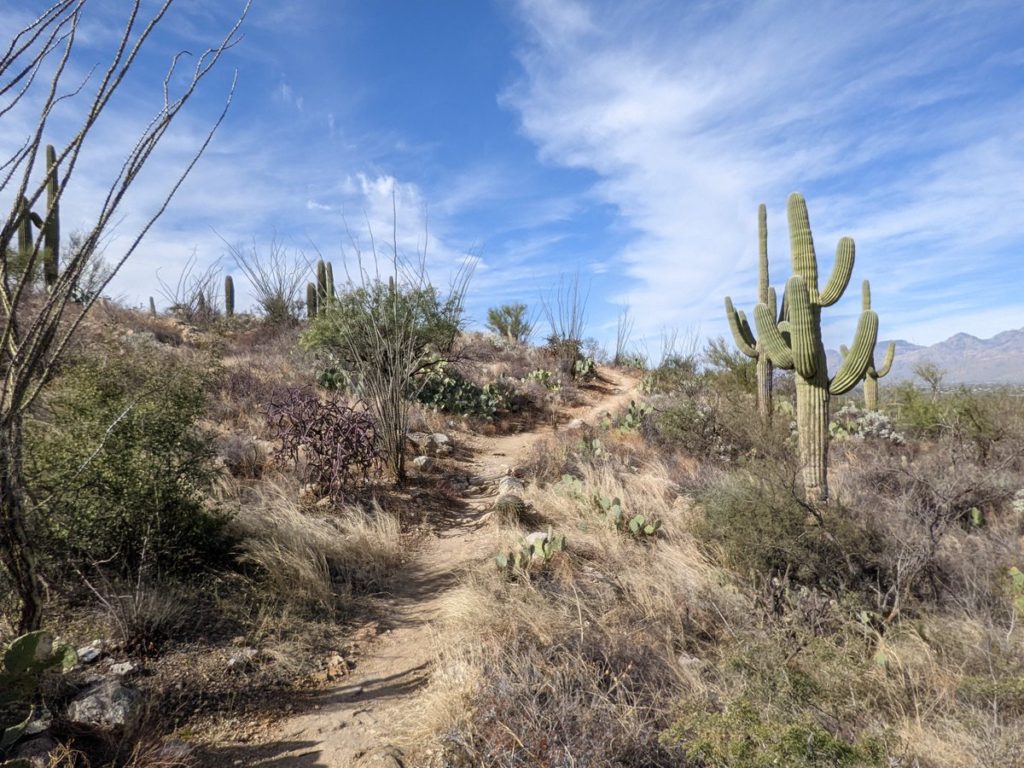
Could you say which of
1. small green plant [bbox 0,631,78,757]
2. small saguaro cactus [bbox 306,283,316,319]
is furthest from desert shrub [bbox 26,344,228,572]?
small saguaro cactus [bbox 306,283,316,319]

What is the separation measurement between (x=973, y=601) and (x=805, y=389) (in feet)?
8.04

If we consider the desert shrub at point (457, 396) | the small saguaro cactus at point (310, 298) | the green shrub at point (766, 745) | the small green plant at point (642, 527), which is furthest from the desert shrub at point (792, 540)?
the small saguaro cactus at point (310, 298)

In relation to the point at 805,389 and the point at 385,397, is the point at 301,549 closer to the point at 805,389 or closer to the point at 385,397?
the point at 385,397

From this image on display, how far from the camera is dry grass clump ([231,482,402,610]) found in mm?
3875

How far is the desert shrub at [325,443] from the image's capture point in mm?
5586

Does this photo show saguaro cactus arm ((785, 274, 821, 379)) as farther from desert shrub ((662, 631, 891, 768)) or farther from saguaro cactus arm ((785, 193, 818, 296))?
desert shrub ((662, 631, 891, 768))

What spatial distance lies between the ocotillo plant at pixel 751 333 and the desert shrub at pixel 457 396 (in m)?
4.62

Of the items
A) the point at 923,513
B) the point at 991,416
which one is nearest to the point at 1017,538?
the point at 923,513

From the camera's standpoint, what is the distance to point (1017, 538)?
474 centimetres

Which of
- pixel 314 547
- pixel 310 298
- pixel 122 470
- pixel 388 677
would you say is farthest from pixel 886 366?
pixel 310 298

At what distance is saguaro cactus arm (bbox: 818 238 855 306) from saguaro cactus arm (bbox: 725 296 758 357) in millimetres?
4015

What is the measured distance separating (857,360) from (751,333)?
442 cm

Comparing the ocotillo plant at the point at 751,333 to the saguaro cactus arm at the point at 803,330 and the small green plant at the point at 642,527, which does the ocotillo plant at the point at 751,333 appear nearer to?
the saguaro cactus arm at the point at 803,330

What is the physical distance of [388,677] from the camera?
314 centimetres
